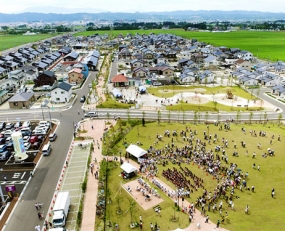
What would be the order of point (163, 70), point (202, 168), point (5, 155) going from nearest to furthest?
point (202, 168) < point (5, 155) < point (163, 70)

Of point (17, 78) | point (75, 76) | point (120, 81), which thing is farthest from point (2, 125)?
point (120, 81)

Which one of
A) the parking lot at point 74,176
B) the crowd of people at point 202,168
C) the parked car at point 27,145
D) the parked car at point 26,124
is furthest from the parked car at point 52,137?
the crowd of people at point 202,168

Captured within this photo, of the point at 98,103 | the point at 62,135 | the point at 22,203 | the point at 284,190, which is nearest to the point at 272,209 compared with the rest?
the point at 284,190

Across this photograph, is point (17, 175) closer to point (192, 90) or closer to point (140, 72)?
point (192, 90)

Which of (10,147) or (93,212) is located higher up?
(10,147)

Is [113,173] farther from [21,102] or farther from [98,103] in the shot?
[21,102]

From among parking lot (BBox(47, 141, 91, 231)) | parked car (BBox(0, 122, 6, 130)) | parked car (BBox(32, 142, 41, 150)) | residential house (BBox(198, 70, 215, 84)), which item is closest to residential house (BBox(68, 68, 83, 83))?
parked car (BBox(0, 122, 6, 130))

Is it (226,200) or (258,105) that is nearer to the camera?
(226,200)
